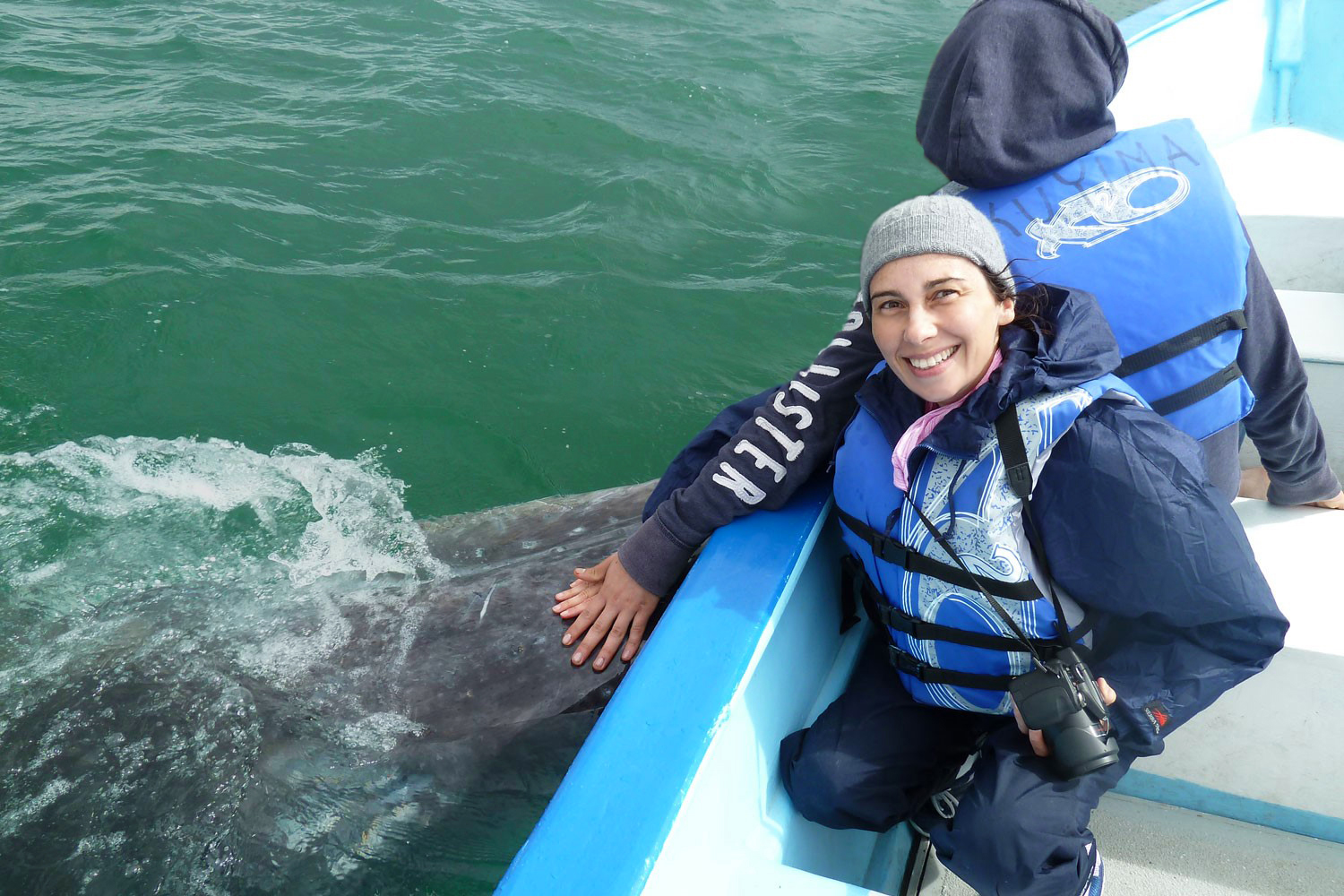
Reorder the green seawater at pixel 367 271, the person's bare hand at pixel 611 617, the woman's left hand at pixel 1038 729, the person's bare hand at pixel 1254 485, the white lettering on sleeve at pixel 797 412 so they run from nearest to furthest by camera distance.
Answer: the woman's left hand at pixel 1038 729
the white lettering on sleeve at pixel 797 412
the person's bare hand at pixel 611 617
the person's bare hand at pixel 1254 485
the green seawater at pixel 367 271

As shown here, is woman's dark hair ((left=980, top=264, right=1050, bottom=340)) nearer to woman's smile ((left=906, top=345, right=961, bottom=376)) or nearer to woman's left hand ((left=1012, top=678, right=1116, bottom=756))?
woman's smile ((left=906, top=345, right=961, bottom=376))

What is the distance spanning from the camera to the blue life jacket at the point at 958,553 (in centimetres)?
208

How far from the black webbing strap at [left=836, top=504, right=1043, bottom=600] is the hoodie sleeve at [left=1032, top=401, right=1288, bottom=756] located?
88mm

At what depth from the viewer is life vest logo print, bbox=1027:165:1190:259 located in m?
2.53

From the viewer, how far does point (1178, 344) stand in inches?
98.3

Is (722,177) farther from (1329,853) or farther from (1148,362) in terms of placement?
(1329,853)

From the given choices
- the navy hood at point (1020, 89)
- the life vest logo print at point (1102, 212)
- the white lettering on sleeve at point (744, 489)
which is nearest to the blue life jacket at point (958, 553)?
the white lettering on sleeve at point (744, 489)

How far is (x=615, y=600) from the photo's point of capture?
273cm

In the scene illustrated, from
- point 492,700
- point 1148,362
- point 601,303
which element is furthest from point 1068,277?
point 601,303

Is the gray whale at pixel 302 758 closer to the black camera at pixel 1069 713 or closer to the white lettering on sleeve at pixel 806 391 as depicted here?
the white lettering on sleeve at pixel 806 391

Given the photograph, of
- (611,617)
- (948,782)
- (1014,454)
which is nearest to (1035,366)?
(1014,454)

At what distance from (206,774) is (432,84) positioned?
21.5 ft

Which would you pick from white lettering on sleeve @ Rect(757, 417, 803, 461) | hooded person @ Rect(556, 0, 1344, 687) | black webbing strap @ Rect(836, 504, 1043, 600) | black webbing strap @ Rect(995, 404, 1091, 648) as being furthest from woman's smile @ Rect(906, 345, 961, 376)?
white lettering on sleeve @ Rect(757, 417, 803, 461)

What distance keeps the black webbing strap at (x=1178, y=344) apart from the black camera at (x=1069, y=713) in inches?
31.9
